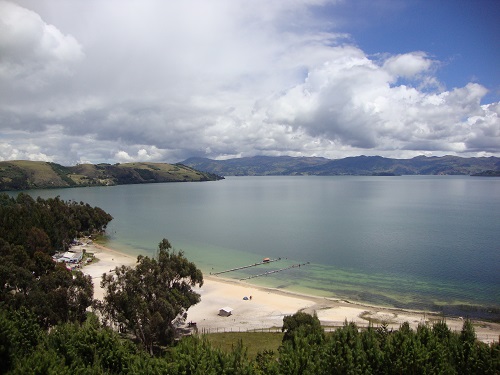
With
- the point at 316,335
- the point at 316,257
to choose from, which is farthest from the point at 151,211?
the point at 316,335

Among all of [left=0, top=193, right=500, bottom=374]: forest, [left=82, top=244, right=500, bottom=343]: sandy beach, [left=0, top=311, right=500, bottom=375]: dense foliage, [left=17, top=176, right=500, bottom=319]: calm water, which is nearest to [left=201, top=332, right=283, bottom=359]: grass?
[left=82, top=244, right=500, bottom=343]: sandy beach

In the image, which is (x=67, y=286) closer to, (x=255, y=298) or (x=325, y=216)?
(x=255, y=298)

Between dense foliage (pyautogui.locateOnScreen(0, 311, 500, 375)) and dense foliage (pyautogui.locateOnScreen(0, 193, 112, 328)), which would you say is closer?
dense foliage (pyautogui.locateOnScreen(0, 311, 500, 375))

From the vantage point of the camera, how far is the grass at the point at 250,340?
39.8 meters

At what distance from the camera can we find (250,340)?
4209cm

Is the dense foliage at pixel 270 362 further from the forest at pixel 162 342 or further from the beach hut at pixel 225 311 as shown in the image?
the beach hut at pixel 225 311

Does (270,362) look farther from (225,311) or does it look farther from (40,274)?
(40,274)

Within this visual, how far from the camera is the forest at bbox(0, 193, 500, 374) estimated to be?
22.6 meters

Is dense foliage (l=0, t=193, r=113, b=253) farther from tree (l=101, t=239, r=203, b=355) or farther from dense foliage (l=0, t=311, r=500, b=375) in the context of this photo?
dense foliage (l=0, t=311, r=500, b=375)

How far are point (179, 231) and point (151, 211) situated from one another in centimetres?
6077

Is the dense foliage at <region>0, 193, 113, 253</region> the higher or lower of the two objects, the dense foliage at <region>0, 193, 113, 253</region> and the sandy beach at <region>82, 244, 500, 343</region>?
the higher

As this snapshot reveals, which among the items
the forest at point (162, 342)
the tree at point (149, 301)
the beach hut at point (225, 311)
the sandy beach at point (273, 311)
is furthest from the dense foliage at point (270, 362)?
the beach hut at point (225, 311)

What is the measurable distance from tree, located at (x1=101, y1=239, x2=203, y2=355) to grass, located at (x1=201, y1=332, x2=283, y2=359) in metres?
5.31

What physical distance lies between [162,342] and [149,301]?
4.90 m
